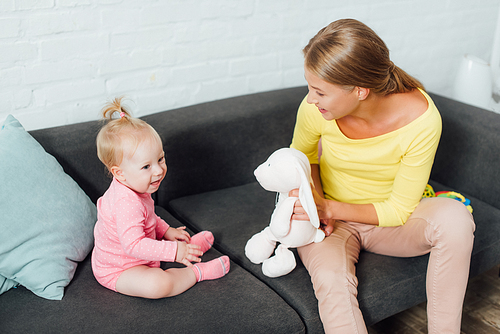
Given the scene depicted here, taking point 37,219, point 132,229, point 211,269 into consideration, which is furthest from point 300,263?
point 37,219

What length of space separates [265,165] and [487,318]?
1.11 meters

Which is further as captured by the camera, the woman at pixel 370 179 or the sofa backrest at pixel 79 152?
the sofa backrest at pixel 79 152

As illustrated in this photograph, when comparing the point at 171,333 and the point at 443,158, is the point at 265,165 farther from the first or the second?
the point at 443,158

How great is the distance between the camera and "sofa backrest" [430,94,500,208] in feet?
6.13

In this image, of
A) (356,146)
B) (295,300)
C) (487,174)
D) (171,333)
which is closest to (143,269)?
(171,333)

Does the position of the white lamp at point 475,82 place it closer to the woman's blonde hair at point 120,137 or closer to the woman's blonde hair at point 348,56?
the woman's blonde hair at point 348,56

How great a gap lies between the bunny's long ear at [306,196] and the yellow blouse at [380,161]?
0.84 feet

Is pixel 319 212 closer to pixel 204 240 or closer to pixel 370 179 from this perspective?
pixel 370 179

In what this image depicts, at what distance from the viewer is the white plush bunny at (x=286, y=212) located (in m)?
1.29

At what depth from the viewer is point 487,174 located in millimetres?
1892

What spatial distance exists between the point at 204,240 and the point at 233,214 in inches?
9.9

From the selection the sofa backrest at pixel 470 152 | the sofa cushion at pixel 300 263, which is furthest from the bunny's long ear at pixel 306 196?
the sofa backrest at pixel 470 152

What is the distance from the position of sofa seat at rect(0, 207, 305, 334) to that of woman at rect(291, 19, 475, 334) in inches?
6.0

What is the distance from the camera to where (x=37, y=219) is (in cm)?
133
